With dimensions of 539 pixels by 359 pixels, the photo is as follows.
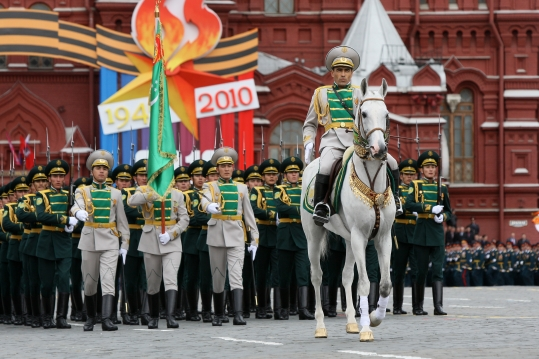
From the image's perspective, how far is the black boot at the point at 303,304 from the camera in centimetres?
1612

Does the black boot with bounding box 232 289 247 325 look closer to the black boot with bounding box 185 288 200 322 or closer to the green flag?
the black boot with bounding box 185 288 200 322

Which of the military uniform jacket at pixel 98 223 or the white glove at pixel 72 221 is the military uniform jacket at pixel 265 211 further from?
the white glove at pixel 72 221

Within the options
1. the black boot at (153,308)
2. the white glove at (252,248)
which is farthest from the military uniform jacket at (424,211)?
the black boot at (153,308)

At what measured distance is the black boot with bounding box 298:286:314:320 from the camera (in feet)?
52.9

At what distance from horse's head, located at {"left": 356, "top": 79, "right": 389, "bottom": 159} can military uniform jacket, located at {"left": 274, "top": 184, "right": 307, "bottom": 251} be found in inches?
177

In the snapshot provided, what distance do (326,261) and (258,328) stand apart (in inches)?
83.6

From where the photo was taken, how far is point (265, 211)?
17.0 m

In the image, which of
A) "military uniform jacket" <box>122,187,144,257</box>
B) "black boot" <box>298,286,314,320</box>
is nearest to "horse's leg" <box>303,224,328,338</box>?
"black boot" <box>298,286,314,320</box>

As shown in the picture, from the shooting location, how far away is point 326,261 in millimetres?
16469

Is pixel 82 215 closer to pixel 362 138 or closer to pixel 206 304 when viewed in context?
pixel 206 304

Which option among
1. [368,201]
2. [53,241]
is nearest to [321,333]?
[368,201]

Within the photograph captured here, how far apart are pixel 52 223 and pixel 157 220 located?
1280 millimetres

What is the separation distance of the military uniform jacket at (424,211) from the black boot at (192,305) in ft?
9.08

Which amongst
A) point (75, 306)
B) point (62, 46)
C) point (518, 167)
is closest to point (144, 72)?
point (62, 46)
